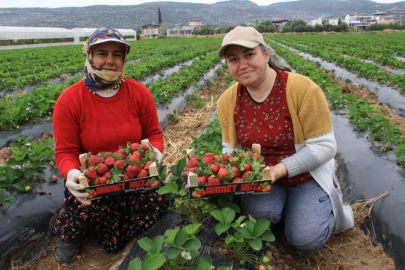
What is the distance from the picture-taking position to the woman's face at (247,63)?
1994 mm

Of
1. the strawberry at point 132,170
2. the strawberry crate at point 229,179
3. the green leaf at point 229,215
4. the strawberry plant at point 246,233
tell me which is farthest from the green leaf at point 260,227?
the strawberry at point 132,170

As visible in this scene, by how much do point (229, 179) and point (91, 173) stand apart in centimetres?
87

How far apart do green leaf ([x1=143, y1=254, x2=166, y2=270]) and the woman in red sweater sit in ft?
3.15

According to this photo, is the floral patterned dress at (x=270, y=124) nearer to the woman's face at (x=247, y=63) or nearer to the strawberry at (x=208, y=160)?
the woman's face at (x=247, y=63)

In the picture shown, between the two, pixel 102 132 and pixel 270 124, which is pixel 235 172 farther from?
pixel 102 132

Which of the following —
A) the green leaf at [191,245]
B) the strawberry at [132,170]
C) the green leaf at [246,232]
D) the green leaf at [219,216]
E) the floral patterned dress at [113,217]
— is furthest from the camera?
the floral patterned dress at [113,217]

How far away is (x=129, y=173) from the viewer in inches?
77.7

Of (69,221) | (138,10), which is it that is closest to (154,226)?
(69,221)

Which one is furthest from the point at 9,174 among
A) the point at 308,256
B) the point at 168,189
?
the point at 308,256

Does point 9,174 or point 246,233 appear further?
point 9,174

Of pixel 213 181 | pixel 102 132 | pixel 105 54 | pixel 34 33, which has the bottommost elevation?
pixel 213 181

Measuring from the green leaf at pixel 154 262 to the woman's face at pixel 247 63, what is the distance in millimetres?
1237

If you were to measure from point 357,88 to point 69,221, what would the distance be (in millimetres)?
8186

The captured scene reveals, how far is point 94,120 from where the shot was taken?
238 centimetres
